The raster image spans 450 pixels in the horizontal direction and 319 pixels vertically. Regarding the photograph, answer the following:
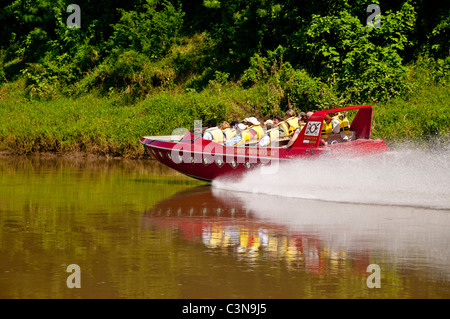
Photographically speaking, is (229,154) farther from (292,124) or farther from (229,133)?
(292,124)

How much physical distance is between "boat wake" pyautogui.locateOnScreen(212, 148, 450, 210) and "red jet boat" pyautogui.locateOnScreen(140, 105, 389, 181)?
0.78ft

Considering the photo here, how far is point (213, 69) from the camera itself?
2967cm

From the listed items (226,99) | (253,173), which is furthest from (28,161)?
(253,173)

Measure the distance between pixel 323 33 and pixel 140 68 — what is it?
764cm

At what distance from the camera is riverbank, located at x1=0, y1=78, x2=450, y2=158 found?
931 inches

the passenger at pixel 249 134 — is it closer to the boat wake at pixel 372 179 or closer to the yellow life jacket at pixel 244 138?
the yellow life jacket at pixel 244 138

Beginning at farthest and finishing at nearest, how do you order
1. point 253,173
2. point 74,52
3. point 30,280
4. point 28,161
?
point 74,52
point 28,161
point 253,173
point 30,280

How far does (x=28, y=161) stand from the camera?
924 inches

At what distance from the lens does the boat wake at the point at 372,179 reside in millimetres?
14391

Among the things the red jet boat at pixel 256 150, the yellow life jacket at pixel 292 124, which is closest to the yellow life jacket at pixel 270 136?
the red jet boat at pixel 256 150

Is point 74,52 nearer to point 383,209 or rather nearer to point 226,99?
point 226,99

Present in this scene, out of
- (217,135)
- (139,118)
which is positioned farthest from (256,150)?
(139,118)

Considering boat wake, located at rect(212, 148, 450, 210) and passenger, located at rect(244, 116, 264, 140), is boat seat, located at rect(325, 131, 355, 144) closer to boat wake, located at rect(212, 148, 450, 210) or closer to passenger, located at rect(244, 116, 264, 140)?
boat wake, located at rect(212, 148, 450, 210)

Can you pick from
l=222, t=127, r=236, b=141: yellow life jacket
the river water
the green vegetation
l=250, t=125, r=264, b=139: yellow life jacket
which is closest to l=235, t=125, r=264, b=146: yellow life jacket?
l=250, t=125, r=264, b=139: yellow life jacket
